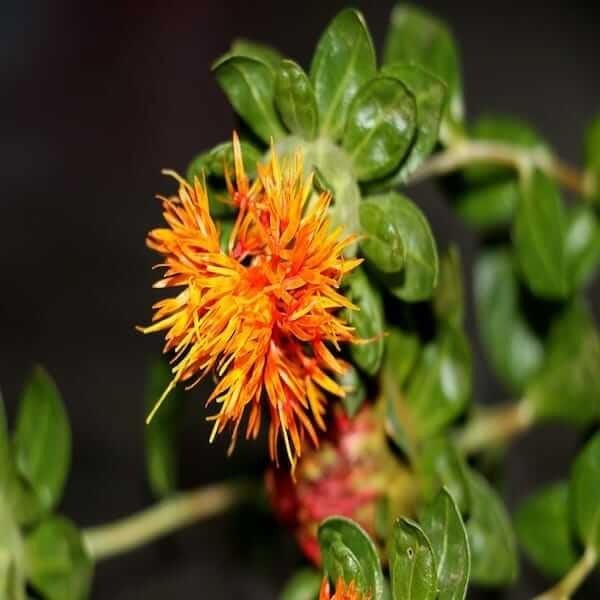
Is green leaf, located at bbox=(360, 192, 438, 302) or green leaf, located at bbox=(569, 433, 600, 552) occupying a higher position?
green leaf, located at bbox=(360, 192, 438, 302)

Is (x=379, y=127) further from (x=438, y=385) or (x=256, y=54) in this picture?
(x=438, y=385)

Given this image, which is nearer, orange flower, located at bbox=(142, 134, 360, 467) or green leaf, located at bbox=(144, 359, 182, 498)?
orange flower, located at bbox=(142, 134, 360, 467)

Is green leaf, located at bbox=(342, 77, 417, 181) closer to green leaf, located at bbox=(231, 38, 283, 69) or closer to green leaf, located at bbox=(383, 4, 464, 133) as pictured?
green leaf, located at bbox=(231, 38, 283, 69)

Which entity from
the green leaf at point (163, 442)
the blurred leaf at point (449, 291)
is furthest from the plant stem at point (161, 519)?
the blurred leaf at point (449, 291)

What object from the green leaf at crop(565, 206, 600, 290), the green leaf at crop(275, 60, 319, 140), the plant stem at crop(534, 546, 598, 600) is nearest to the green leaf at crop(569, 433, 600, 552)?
the plant stem at crop(534, 546, 598, 600)

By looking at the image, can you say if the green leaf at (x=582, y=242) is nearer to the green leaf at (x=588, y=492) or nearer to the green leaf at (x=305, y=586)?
the green leaf at (x=588, y=492)

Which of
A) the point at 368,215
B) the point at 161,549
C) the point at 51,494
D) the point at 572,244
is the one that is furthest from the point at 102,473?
the point at 368,215

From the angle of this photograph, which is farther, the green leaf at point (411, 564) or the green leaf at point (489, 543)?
the green leaf at point (489, 543)
